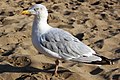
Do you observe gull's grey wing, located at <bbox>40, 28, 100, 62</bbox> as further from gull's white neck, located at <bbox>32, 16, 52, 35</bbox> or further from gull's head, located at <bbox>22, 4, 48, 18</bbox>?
gull's head, located at <bbox>22, 4, 48, 18</bbox>

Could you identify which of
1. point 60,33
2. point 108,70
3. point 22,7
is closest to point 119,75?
point 108,70

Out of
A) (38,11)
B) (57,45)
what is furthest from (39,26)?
(57,45)

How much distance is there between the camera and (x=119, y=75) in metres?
4.23

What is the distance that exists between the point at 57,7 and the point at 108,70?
307 centimetres

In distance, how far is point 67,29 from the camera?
5938mm

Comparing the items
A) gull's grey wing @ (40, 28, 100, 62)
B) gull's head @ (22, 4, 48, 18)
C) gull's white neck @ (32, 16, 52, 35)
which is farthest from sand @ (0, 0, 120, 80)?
gull's head @ (22, 4, 48, 18)

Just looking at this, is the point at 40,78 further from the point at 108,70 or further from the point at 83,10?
the point at 83,10

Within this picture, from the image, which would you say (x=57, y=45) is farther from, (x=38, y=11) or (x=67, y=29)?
(x=67, y=29)

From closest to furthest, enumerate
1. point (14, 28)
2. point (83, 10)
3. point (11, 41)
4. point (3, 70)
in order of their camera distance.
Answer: point (3, 70) → point (11, 41) → point (14, 28) → point (83, 10)

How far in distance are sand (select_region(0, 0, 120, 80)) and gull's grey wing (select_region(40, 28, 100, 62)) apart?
8.8 inches

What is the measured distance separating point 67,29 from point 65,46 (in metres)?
1.67

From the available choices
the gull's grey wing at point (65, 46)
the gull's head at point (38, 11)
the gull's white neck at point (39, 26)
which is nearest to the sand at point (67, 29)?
the gull's grey wing at point (65, 46)

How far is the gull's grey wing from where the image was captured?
4215mm

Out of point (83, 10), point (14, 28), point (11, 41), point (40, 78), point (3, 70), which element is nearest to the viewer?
point (40, 78)
